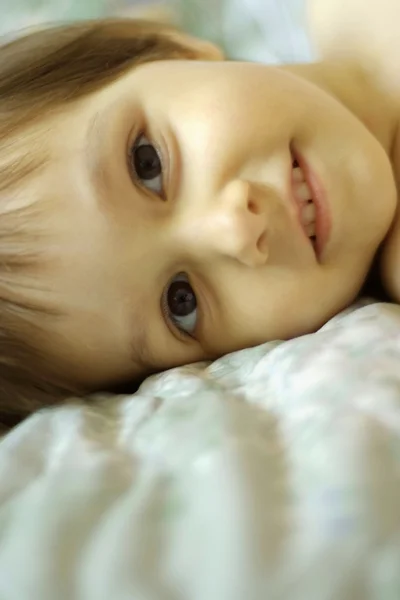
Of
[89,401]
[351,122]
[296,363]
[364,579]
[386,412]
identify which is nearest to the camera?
[364,579]

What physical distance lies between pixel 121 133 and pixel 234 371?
0.32 metres

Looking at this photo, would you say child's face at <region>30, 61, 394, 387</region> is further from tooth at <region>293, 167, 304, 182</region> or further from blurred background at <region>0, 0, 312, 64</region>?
blurred background at <region>0, 0, 312, 64</region>

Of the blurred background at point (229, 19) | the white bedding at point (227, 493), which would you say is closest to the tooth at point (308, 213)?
the white bedding at point (227, 493)

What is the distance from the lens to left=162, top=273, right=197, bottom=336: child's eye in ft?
2.75

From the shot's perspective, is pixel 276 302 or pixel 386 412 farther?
pixel 276 302

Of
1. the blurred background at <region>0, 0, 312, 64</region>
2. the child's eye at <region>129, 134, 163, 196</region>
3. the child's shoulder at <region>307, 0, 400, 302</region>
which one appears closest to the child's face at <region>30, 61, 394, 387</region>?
the child's eye at <region>129, 134, 163, 196</region>

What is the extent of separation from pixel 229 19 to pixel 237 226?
64cm

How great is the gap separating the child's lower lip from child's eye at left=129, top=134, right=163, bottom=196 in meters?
0.16

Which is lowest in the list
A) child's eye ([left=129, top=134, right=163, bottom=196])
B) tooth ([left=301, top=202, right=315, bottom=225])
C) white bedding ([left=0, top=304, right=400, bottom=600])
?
white bedding ([left=0, top=304, right=400, bottom=600])

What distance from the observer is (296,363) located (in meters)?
0.59

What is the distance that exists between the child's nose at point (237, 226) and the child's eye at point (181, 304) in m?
0.08

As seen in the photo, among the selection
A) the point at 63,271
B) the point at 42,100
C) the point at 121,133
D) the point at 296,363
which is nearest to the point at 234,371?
the point at 296,363

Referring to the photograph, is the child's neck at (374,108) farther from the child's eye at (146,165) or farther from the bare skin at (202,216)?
the child's eye at (146,165)

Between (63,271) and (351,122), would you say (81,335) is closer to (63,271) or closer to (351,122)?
(63,271)
